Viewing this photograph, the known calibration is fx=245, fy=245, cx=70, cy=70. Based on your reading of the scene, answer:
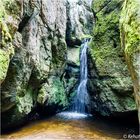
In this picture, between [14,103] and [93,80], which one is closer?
[14,103]

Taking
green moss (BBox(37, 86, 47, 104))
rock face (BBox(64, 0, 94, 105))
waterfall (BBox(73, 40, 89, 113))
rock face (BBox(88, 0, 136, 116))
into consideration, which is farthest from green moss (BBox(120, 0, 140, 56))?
rock face (BBox(64, 0, 94, 105))

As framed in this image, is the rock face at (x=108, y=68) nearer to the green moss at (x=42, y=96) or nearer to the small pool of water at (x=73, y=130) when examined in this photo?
the small pool of water at (x=73, y=130)

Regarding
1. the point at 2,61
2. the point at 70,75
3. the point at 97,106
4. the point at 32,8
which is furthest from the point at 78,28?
the point at 2,61

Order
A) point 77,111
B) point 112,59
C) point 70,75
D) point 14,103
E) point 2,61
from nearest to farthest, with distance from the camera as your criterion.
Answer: point 2,61
point 14,103
point 112,59
point 77,111
point 70,75

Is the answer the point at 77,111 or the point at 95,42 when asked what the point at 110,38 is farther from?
the point at 77,111

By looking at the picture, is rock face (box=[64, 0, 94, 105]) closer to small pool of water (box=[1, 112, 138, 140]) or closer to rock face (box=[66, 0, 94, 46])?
rock face (box=[66, 0, 94, 46])

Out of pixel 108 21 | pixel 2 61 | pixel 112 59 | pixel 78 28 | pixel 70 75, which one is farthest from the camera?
pixel 78 28

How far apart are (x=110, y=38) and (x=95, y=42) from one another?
1.40 m

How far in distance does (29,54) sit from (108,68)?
524 cm

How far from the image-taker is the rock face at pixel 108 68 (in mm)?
13484

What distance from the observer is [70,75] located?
20219 millimetres

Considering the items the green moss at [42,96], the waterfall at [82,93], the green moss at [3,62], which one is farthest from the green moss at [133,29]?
the waterfall at [82,93]

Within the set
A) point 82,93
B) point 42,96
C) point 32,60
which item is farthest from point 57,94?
point 32,60

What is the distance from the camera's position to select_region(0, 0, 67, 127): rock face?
9.15m
